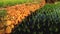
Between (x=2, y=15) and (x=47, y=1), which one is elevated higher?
(x=2, y=15)

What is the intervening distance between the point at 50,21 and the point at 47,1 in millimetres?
15612

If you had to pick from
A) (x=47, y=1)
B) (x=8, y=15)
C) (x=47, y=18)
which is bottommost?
(x=47, y=1)

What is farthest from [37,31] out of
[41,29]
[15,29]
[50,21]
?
[50,21]

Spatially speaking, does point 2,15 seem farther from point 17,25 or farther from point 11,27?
point 17,25

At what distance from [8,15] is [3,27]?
2.49 feet

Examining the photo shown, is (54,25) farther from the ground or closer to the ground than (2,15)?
closer to the ground

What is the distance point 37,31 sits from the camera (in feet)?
30.4

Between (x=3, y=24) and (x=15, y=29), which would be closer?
(x=3, y=24)

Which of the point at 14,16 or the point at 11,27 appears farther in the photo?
the point at 14,16

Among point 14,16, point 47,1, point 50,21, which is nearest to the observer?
point 14,16

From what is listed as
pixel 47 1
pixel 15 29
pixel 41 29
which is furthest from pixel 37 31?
pixel 47 1

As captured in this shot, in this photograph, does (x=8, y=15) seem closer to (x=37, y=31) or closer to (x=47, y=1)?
(x=37, y=31)

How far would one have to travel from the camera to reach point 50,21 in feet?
35.9

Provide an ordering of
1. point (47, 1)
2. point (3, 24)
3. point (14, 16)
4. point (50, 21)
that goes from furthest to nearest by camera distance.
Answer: point (47, 1) → point (50, 21) → point (14, 16) → point (3, 24)
